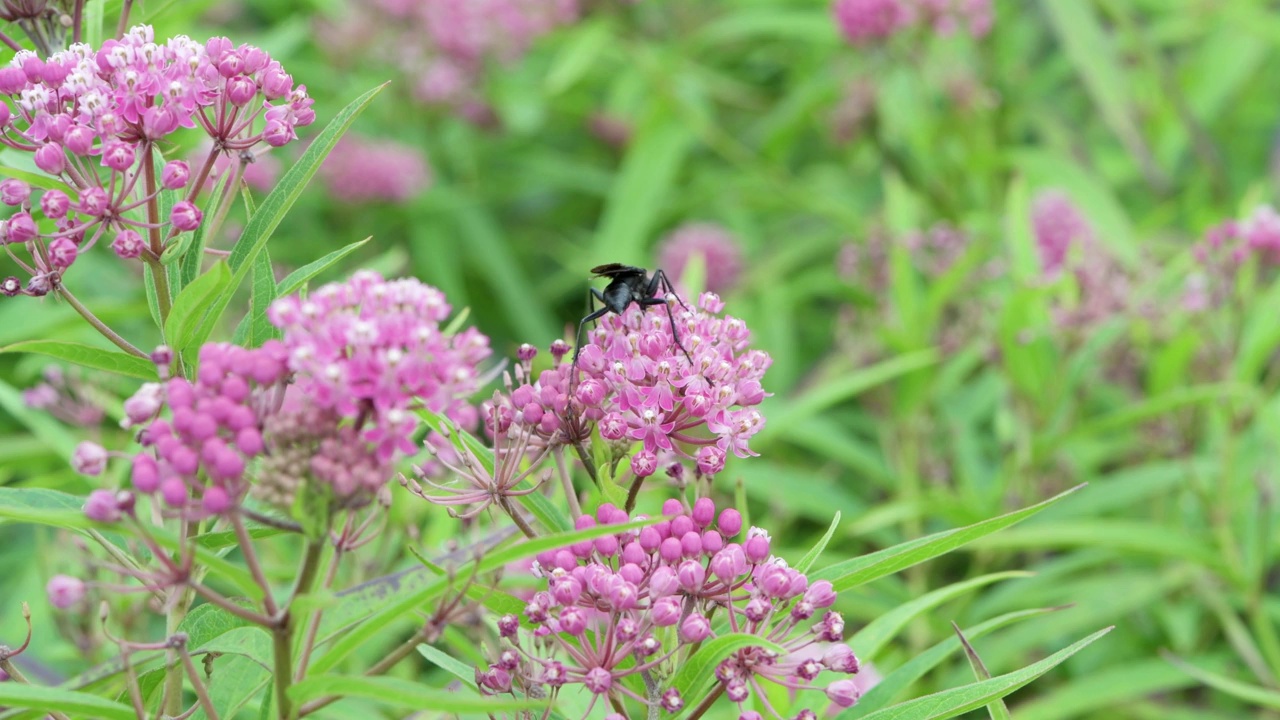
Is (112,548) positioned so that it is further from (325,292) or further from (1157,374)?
(1157,374)

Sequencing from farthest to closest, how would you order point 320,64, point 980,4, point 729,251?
point 320,64
point 729,251
point 980,4

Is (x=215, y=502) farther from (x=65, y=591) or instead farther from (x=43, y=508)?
(x=43, y=508)

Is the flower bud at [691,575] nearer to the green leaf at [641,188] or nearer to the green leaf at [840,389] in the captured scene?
the green leaf at [840,389]

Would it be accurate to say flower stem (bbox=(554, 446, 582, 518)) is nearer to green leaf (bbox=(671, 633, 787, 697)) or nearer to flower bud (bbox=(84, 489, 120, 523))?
green leaf (bbox=(671, 633, 787, 697))

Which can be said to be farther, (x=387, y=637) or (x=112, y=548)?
(x=387, y=637)

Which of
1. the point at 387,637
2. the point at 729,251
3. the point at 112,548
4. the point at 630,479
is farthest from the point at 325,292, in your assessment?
the point at 729,251

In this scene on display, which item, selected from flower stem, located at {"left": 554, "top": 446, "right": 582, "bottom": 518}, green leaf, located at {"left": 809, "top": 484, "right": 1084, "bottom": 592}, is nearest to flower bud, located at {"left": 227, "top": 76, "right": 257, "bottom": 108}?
flower stem, located at {"left": 554, "top": 446, "right": 582, "bottom": 518}

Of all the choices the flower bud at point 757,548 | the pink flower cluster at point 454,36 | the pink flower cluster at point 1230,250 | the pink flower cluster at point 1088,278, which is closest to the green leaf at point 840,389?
the pink flower cluster at point 1088,278
